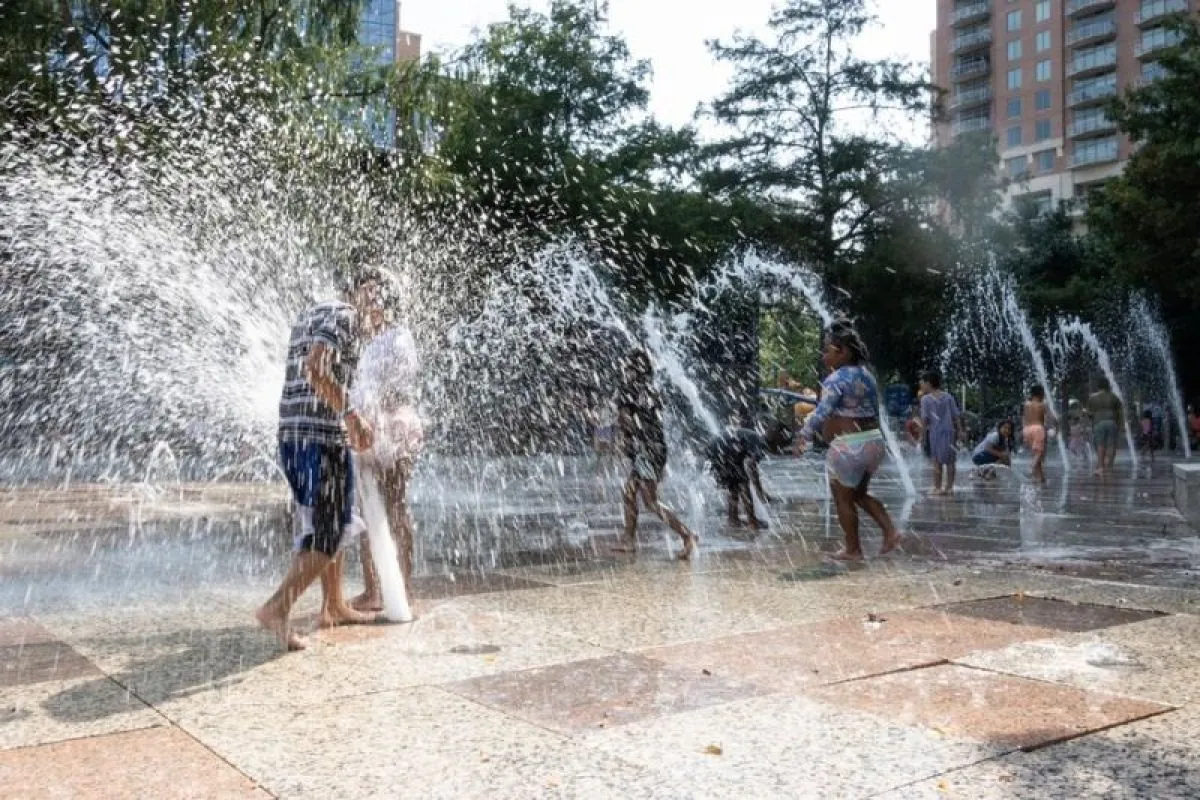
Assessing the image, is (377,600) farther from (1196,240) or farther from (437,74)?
(1196,240)

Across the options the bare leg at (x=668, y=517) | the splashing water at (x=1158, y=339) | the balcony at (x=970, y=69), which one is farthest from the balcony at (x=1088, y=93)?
the bare leg at (x=668, y=517)

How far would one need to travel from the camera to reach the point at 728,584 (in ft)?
22.6

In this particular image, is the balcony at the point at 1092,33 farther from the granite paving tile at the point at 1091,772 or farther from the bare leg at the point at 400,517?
the granite paving tile at the point at 1091,772

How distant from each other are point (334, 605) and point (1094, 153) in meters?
83.4

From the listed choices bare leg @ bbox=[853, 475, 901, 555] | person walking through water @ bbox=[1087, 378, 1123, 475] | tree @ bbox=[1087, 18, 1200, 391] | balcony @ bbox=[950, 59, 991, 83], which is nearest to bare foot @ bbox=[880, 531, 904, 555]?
bare leg @ bbox=[853, 475, 901, 555]

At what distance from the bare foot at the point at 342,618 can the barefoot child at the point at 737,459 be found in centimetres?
531

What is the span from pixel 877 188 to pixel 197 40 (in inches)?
1120

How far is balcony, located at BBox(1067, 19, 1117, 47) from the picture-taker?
7900 cm

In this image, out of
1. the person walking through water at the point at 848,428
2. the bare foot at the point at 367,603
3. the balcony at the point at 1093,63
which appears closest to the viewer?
the bare foot at the point at 367,603

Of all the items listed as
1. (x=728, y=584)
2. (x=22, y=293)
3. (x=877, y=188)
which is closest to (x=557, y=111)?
(x=877, y=188)

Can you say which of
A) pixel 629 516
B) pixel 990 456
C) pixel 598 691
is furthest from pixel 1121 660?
pixel 990 456

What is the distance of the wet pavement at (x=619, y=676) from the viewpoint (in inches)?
128

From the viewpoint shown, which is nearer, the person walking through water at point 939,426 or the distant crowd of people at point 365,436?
the distant crowd of people at point 365,436

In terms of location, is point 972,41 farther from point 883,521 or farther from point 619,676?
point 619,676
